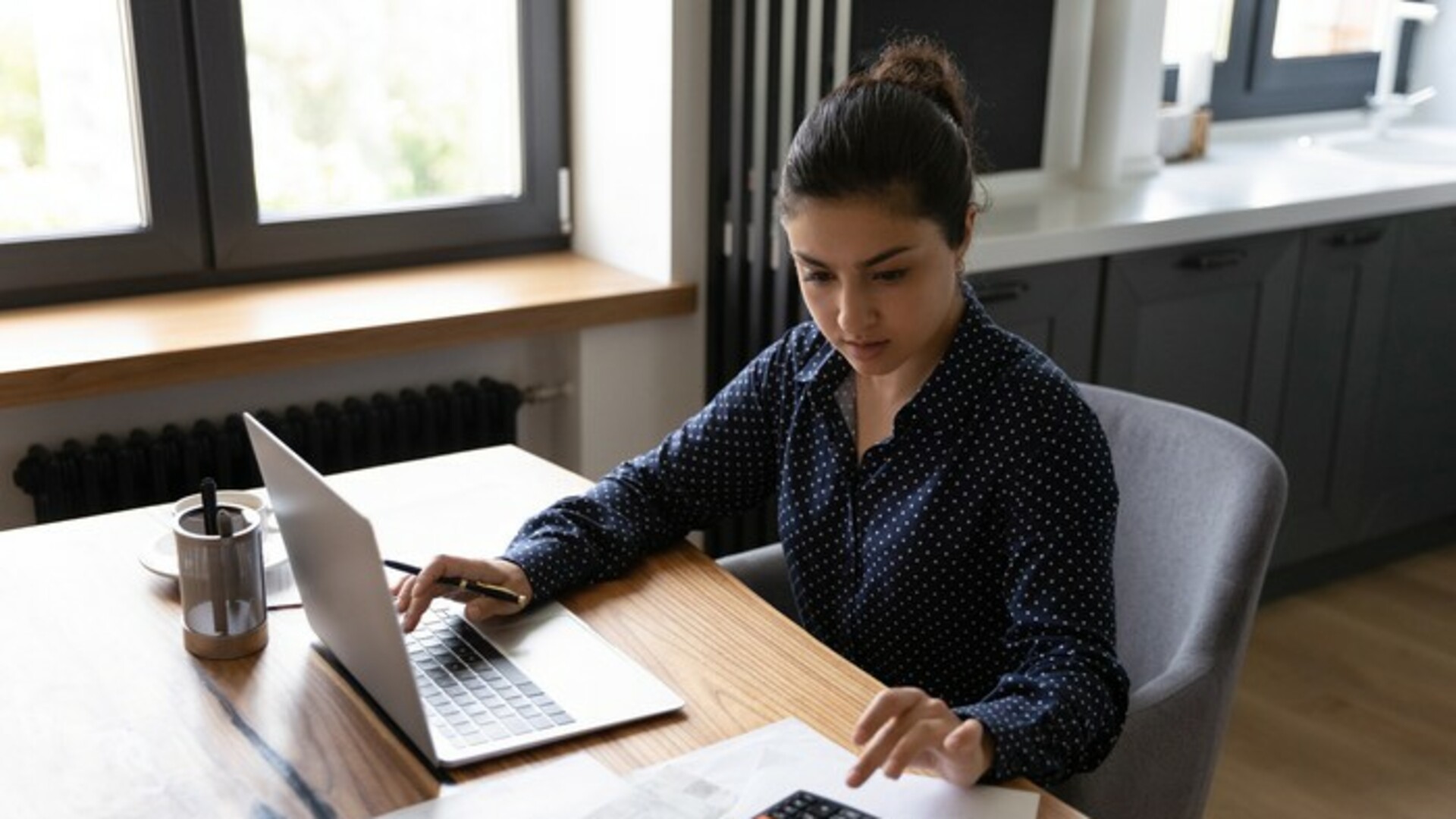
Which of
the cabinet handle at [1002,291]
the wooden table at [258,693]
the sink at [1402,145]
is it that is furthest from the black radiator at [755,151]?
the sink at [1402,145]

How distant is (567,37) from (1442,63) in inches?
94.0

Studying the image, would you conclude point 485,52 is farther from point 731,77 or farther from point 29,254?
point 29,254

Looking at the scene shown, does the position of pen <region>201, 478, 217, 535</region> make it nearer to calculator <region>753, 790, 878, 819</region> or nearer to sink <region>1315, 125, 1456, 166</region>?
calculator <region>753, 790, 878, 819</region>

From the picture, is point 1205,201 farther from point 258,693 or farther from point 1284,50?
point 258,693

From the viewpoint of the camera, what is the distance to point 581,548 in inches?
60.9

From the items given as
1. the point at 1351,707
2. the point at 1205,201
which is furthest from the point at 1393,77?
the point at 1351,707

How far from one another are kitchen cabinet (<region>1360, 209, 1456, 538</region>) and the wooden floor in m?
0.16

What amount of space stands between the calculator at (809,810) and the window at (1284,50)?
2.79 m

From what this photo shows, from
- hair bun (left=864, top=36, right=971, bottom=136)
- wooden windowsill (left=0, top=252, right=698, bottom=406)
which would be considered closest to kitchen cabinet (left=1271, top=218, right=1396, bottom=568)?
wooden windowsill (left=0, top=252, right=698, bottom=406)

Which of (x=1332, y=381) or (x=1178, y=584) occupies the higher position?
(x=1178, y=584)

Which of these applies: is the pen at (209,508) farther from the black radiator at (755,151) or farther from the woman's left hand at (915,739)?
the black radiator at (755,151)

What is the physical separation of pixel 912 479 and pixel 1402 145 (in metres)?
2.72

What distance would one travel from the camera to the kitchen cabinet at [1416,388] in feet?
10.8

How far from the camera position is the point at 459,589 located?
1.47m
